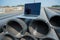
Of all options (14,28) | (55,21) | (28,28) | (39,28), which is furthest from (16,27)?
(55,21)

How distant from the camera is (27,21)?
182 centimetres

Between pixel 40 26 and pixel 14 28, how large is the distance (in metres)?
0.44

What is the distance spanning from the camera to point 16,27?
6.34ft

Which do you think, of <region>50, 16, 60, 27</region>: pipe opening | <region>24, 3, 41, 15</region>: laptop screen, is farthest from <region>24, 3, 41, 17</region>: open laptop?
<region>50, 16, 60, 27</region>: pipe opening

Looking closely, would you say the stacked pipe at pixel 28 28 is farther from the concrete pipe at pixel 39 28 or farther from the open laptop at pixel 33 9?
the open laptop at pixel 33 9

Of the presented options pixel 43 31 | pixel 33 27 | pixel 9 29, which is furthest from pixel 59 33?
pixel 9 29

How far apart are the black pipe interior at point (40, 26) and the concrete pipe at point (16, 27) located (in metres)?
0.16

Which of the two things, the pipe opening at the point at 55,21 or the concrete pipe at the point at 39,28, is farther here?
the pipe opening at the point at 55,21

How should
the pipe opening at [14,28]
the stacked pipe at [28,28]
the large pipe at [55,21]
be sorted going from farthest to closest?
the large pipe at [55,21] < the pipe opening at [14,28] < the stacked pipe at [28,28]

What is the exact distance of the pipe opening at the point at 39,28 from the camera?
1.76m

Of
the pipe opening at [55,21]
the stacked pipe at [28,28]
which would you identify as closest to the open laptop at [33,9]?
the stacked pipe at [28,28]

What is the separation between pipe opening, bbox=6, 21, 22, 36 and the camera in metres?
1.86

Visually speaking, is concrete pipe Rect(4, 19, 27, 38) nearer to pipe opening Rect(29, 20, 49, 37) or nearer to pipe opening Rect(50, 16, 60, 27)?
pipe opening Rect(29, 20, 49, 37)

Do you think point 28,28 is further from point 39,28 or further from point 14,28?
point 14,28
